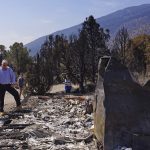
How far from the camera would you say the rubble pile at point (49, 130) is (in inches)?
364

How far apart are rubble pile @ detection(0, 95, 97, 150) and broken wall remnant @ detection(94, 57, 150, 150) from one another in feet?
2.35

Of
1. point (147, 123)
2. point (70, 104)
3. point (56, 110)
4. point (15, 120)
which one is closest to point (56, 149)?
point (147, 123)

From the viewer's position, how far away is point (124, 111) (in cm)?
825

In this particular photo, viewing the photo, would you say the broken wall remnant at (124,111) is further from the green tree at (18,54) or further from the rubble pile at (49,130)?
the green tree at (18,54)

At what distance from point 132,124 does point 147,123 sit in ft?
0.79

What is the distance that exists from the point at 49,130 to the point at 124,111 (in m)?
2.80

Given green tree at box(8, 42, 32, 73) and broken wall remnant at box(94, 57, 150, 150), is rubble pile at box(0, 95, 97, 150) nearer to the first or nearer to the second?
broken wall remnant at box(94, 57, 150, 150)

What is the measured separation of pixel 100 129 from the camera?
873cm

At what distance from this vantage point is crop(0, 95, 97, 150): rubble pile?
9242mm

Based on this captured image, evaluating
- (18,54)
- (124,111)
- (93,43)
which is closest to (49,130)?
(124,111)

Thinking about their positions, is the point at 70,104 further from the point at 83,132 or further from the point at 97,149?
the point at 97,149

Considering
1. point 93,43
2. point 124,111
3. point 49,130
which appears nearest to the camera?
point 124,111

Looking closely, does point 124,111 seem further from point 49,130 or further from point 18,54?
point 18,54

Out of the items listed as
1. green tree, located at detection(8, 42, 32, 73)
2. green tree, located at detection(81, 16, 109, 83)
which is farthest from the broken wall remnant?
green tree, located at detection(8, 42, 32, 73)
